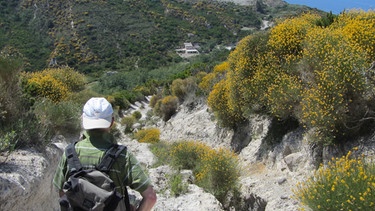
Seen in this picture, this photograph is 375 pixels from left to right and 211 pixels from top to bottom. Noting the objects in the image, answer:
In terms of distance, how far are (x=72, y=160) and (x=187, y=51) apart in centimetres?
7962

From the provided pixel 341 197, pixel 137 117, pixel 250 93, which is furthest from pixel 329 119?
pixel 137 117

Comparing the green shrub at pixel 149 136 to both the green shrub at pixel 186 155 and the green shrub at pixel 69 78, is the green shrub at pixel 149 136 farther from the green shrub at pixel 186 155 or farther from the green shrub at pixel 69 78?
the green shrub at pixel 186 155

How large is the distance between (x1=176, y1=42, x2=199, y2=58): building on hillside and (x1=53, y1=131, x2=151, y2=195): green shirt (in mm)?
76461

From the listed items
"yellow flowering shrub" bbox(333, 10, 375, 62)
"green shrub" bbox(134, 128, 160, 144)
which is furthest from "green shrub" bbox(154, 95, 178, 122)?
"yellow flowering shrub" bbox(333, 10, 375, 62)

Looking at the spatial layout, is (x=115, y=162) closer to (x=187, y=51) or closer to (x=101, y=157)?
(x=101, y=157)

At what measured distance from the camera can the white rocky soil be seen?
16.8 ft

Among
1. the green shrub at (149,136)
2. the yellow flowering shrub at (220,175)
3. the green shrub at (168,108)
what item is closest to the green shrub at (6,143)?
the yellow flowering shrub at (220,175)

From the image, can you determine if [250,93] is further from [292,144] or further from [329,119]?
[329,119]

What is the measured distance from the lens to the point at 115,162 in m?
2.95

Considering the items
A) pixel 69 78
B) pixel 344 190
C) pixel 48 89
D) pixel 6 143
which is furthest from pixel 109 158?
pixel 69 78

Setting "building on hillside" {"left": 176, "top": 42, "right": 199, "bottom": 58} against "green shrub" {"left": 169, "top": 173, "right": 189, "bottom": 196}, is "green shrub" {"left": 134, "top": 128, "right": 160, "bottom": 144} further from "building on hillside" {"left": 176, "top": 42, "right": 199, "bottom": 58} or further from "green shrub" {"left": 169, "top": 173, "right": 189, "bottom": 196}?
"building on hillside" {"left": 176, "top": 42, "right": 199, "bottom": 58}

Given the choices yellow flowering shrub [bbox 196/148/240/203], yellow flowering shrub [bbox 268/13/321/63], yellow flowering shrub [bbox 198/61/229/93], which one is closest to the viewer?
yellow flowering shrub [bbox 196/148/240/203]

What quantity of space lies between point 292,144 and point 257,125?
295cm

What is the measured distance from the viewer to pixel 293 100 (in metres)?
10.6
